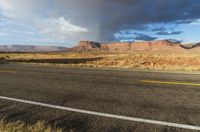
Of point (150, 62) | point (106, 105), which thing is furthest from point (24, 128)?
point (150, 62)

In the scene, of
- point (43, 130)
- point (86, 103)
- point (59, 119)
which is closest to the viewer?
point (43, 130)

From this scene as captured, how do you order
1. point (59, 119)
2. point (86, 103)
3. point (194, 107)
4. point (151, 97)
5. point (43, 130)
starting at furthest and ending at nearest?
point (151, 97)
point (86, 103)
point (194, 107)
point (59, 119)
point (43, 130)

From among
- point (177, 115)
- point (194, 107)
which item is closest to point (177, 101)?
point (194, 107)

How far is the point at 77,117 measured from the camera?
15.1ft

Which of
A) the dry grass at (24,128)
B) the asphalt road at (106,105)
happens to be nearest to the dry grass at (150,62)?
the asphalt road at (106,105)

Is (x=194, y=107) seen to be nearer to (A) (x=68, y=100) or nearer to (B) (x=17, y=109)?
(A) (x=68, y=100)

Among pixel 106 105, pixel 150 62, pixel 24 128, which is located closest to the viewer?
pixel 24 128

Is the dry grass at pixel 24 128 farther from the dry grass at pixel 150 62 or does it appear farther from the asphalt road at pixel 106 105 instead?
the dry grass at pixel 150 62

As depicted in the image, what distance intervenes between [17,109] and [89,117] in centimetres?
172

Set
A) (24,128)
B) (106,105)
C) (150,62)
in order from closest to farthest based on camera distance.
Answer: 1. (24,128)
2. (106,105)
3. (150,62)

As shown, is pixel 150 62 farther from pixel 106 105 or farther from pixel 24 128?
pixel 24 128

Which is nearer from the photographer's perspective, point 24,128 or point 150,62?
point 24,128

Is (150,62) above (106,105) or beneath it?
beneath

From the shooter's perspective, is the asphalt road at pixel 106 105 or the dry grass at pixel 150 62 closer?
the asphalt road at pixel 106 105
